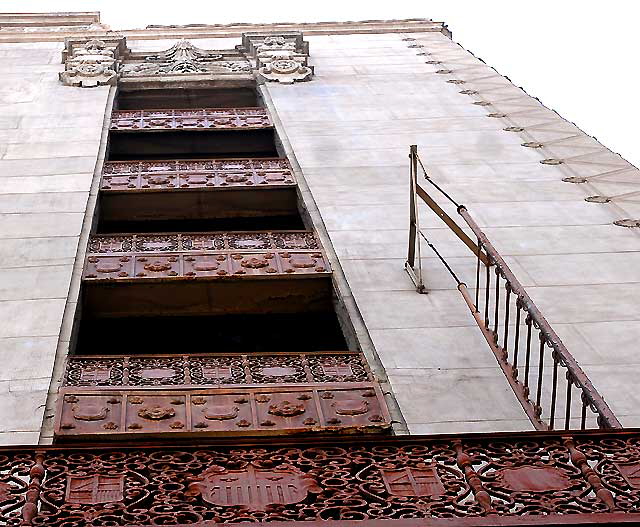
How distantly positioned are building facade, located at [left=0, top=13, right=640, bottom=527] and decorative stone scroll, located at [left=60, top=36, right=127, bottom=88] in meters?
0.15

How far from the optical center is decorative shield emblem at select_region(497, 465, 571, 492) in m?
5.89

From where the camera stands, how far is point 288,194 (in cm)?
1498

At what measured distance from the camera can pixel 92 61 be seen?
2162 centimetres

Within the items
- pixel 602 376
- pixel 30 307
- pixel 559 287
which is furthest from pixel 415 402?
pixel 30 307

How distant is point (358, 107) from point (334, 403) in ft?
33.6

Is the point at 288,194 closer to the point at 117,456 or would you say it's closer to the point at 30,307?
the point at 30,307

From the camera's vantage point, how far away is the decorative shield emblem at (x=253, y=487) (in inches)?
227

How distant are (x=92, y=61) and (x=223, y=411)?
14141mm

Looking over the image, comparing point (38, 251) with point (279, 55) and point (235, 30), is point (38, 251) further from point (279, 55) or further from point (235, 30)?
point (235, 30)

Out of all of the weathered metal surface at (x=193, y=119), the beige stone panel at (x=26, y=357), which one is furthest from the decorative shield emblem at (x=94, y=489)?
the weathered metal surface at (x=193, y=119)

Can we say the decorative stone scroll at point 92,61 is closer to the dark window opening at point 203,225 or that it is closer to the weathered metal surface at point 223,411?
the dark window opening at point 203,225

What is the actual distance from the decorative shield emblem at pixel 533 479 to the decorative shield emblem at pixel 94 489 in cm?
204

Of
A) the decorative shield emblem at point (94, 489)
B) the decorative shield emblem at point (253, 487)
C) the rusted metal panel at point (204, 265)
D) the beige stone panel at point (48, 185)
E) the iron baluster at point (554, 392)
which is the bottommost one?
the rusted metal panel at point (204, 265)

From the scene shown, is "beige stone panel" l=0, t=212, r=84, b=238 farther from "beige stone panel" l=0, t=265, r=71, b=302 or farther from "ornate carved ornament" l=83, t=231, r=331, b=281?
"beige stone panel" l=0, t=265, r=71, b=302
